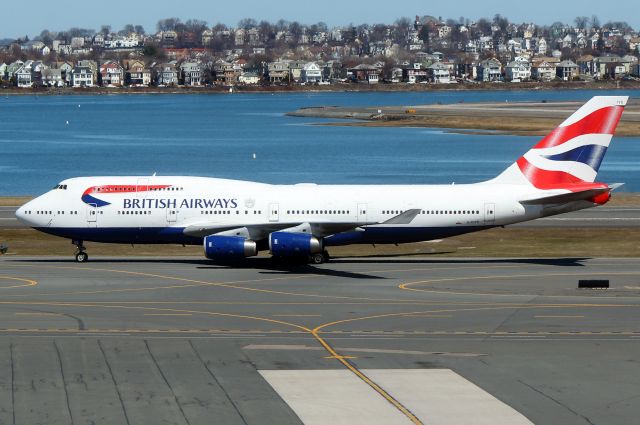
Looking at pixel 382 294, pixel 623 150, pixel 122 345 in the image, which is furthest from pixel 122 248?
pixel 623 150

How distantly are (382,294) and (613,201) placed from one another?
48.5 metres

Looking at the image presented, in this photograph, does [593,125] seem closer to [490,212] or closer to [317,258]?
[490,212]

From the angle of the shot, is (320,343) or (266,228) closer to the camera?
(320,343)

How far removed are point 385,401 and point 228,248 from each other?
30180mm

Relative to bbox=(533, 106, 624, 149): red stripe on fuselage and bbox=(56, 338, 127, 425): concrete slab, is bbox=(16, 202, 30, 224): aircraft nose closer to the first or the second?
bbox=(56, 338, 127, 425): concrete slab

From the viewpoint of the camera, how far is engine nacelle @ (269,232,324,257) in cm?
6588

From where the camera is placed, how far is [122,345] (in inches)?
1800

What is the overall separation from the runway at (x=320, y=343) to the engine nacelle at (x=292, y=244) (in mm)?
1129

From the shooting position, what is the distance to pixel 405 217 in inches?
2613

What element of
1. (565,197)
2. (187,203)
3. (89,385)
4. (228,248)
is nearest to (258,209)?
(228,248)

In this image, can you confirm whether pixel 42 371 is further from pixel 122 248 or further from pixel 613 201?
pixel 613 201

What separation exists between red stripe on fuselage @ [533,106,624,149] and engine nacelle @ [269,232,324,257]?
14228 mm

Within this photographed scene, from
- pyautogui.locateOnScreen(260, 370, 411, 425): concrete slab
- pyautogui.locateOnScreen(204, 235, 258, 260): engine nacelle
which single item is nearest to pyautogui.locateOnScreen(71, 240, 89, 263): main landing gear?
pyautogui.locateOnScreen(204, 235, 258, 260): engine nacelle

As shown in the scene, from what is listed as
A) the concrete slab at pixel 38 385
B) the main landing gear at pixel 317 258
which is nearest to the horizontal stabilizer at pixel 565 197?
the main landing gear at pixel 317 258
